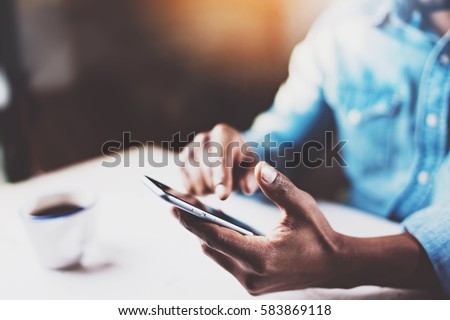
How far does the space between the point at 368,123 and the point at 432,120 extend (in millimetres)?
100

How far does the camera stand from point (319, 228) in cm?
43

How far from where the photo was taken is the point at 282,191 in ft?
1.34

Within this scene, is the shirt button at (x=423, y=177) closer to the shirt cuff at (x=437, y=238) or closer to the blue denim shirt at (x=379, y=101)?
the blue denim shirt at (x=379, y=101)

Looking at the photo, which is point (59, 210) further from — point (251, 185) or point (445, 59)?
point (445, 59)

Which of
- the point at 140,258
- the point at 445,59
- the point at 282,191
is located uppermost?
the point at 445,59

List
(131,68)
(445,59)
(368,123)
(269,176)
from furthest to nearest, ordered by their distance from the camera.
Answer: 1. (131,68)
2. (368,123)
3. (445,59)
4. (269,176)

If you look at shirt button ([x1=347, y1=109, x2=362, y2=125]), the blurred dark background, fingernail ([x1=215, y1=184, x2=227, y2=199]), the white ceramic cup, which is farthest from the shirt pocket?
the white ceramic cup

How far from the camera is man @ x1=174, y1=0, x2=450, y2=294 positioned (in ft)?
1.40

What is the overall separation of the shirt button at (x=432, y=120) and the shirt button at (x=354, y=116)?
103 mm

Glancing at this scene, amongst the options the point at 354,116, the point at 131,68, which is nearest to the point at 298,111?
the point at 354,116

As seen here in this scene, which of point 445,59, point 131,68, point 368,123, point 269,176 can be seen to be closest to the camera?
point 269,176
